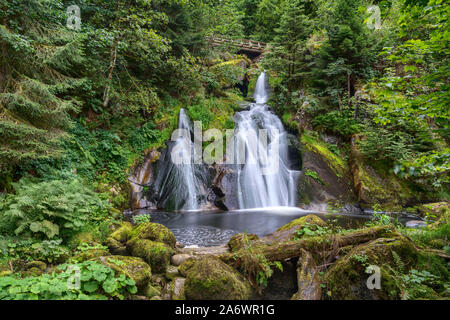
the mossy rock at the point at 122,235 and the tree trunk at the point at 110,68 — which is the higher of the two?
the tree trunk at the point at 110,68

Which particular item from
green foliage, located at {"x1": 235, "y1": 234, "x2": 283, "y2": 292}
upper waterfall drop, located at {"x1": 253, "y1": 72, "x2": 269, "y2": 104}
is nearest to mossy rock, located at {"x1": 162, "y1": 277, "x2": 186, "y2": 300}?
green foliage, located at {"x1": 235, "y1": 234, "x2": 283, "y2": 292}

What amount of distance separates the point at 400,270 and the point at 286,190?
7.50 metres

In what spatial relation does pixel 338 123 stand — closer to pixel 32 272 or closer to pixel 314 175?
pixel 314 175

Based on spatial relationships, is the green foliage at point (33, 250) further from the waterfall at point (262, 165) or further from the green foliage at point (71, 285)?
the waterfall at point (262, 165)

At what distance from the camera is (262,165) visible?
36.3 feet

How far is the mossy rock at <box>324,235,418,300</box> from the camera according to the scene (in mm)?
2707

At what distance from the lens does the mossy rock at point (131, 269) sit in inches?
110

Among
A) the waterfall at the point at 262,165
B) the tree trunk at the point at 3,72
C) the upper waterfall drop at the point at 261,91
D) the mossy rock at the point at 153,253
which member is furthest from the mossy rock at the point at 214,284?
the upper waterfall drop at the point at 261,91

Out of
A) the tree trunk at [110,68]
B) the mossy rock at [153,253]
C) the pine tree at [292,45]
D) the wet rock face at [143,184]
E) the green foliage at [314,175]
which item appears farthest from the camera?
the pine tree at [292,45]

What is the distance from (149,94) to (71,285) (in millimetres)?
8999

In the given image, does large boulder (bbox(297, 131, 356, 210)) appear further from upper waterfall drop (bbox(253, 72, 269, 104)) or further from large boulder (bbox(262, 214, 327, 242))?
upper waterfall drop (bbox(253, 72, 269, 104))

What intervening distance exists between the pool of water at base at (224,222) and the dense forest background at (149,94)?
190 cm

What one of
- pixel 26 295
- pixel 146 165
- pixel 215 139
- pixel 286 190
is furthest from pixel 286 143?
pixel 26 295

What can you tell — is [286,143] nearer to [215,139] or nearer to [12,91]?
[215,139]
